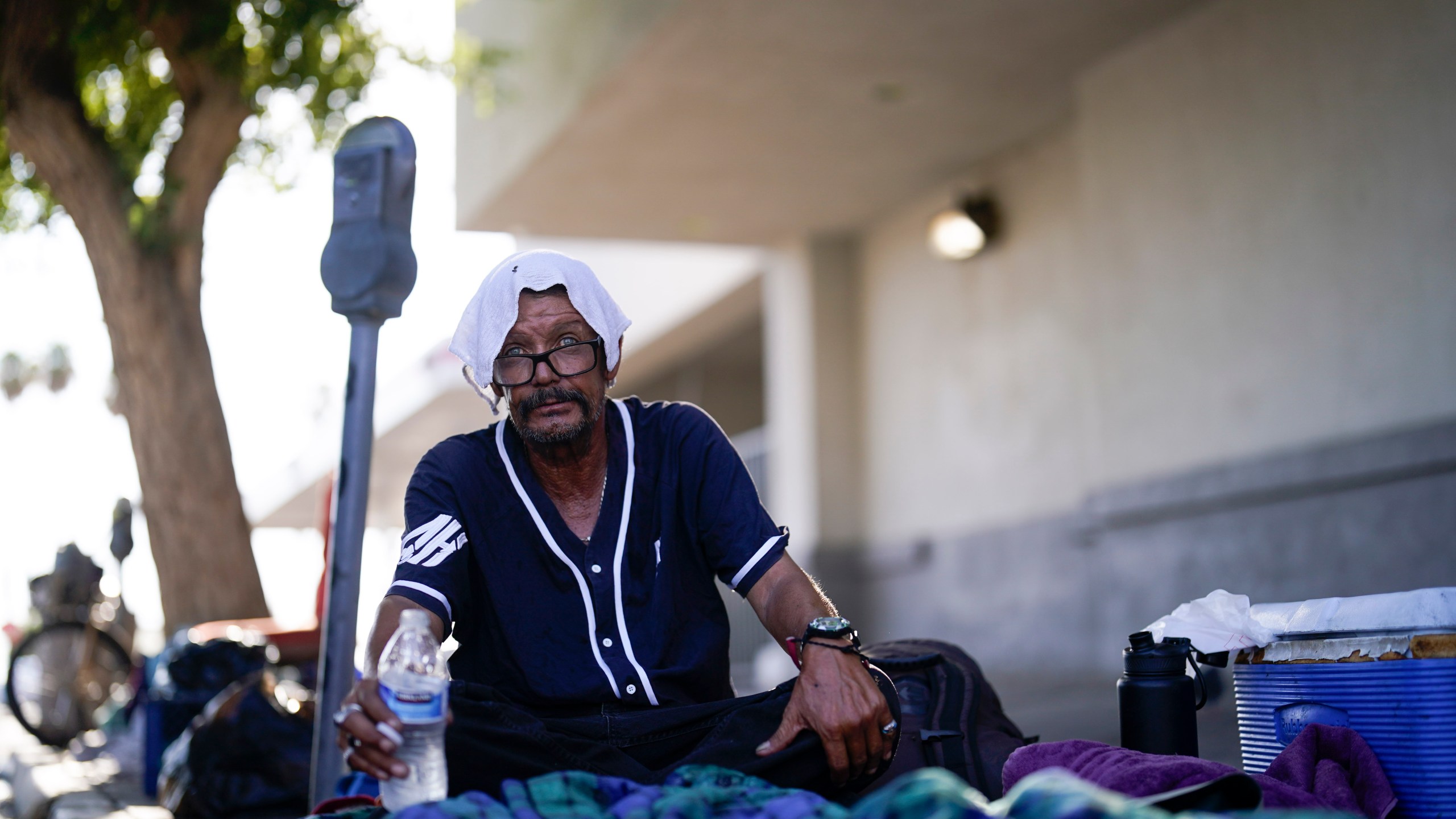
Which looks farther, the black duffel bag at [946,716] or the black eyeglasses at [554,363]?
the black duffel bag at [946,716]

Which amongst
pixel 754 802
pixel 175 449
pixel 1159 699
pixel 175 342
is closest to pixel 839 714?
pixel 754 802

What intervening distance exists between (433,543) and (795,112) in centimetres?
610

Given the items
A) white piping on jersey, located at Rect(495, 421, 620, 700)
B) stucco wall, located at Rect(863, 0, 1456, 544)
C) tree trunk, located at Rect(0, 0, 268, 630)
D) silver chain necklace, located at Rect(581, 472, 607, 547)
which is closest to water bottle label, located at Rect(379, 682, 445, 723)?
white piping on jersey, located at Rect(495, 421, 620, 700)

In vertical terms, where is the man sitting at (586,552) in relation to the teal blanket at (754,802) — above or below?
above

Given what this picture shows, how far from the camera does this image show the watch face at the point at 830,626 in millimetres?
2670

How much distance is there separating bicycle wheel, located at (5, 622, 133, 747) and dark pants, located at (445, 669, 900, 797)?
7116mm

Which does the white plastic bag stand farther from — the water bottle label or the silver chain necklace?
the water bottle label

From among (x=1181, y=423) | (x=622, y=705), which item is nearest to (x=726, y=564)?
(x=622, y=705)

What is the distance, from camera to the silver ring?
2.30 metres

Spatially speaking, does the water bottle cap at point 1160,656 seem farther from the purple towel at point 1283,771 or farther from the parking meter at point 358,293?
the parking meter at point 358,293

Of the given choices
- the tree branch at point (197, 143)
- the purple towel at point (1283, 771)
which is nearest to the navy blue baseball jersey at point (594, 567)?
the purple towel at point (1283, 771)

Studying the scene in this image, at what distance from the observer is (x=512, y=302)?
3.08m

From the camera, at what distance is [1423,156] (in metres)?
5.93

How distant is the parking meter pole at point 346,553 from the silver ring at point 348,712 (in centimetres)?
161
